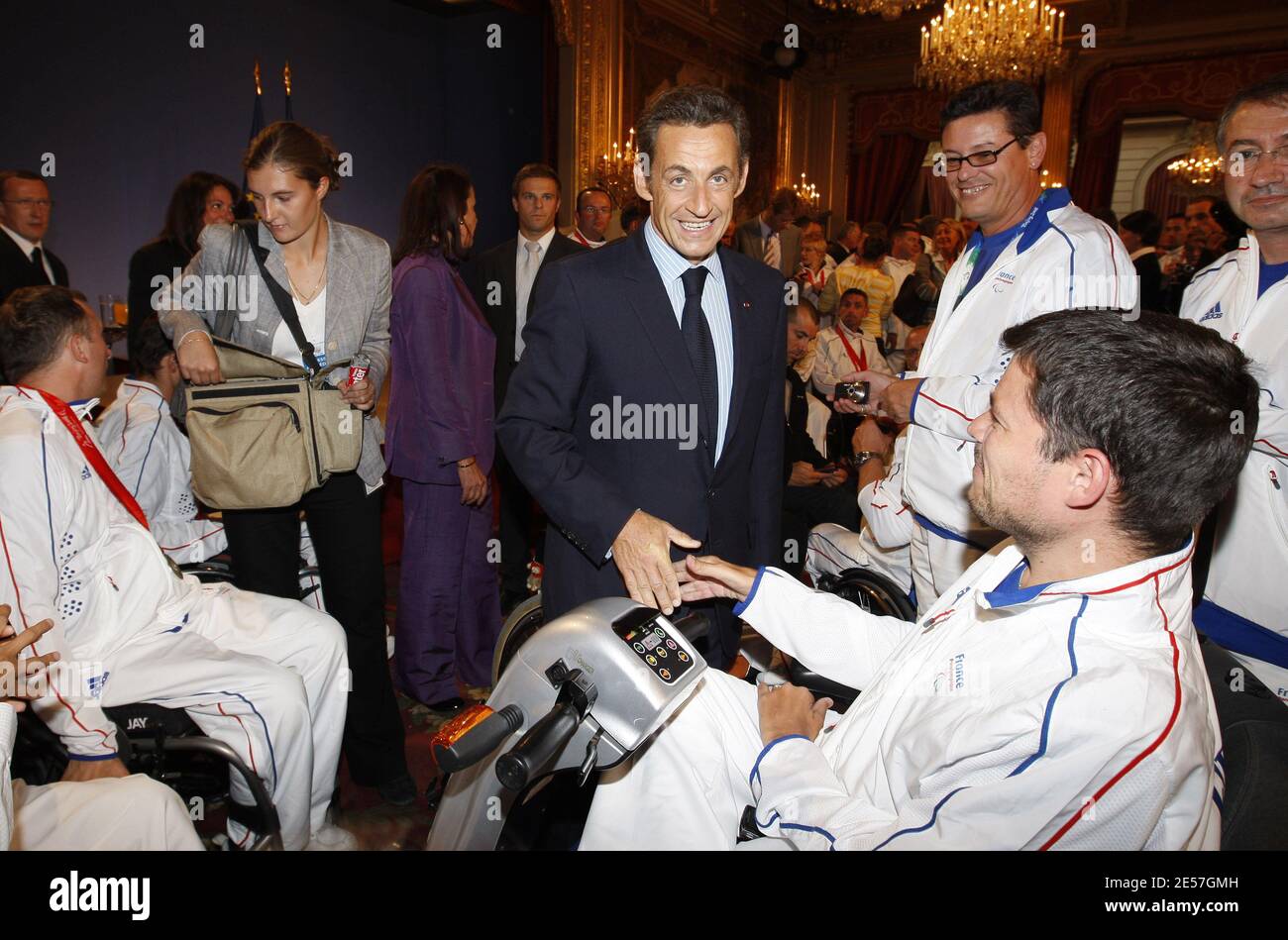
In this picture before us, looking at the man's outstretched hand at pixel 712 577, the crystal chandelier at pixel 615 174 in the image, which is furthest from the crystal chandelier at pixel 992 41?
the man's outstretched hand at pixel 712 577

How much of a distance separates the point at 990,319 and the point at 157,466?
2.48 m

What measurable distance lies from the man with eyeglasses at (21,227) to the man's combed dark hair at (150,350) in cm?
218

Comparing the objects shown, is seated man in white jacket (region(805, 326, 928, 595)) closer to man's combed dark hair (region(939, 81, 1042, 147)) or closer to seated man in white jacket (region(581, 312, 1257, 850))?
man's combed dark hair (region(939, 81, 1042, 147))

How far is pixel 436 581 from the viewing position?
298 cm

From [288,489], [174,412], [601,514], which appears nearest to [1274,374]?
[601,514]

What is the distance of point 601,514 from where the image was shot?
1.58 m

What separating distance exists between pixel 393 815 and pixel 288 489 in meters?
0.98

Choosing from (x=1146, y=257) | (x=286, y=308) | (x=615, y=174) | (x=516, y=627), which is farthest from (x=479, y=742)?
(x=615, y=174)

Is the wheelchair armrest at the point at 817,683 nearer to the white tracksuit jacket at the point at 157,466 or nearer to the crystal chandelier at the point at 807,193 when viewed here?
the white tracksuit jacket at the point at 157,466

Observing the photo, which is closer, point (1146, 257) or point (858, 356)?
point (858, 356)

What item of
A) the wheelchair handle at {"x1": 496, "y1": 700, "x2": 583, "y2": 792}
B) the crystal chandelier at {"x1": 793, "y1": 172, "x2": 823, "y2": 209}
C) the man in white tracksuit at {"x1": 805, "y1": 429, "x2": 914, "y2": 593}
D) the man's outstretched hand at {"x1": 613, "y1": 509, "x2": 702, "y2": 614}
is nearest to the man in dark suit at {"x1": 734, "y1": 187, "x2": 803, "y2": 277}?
the man in white tracksuit at {"x1": 805, "y1": 429, "x2": 914, "y2": 593}

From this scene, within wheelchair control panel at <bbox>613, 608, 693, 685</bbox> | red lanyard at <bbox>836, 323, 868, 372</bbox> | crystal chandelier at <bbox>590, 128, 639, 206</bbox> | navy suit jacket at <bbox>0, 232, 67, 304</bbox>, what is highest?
crystal chandelier at <bbox>590, 128, 639, 206</bbox>

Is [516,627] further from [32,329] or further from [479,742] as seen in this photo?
[479,742]

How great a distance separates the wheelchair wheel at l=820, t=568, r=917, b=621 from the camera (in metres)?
2.47
